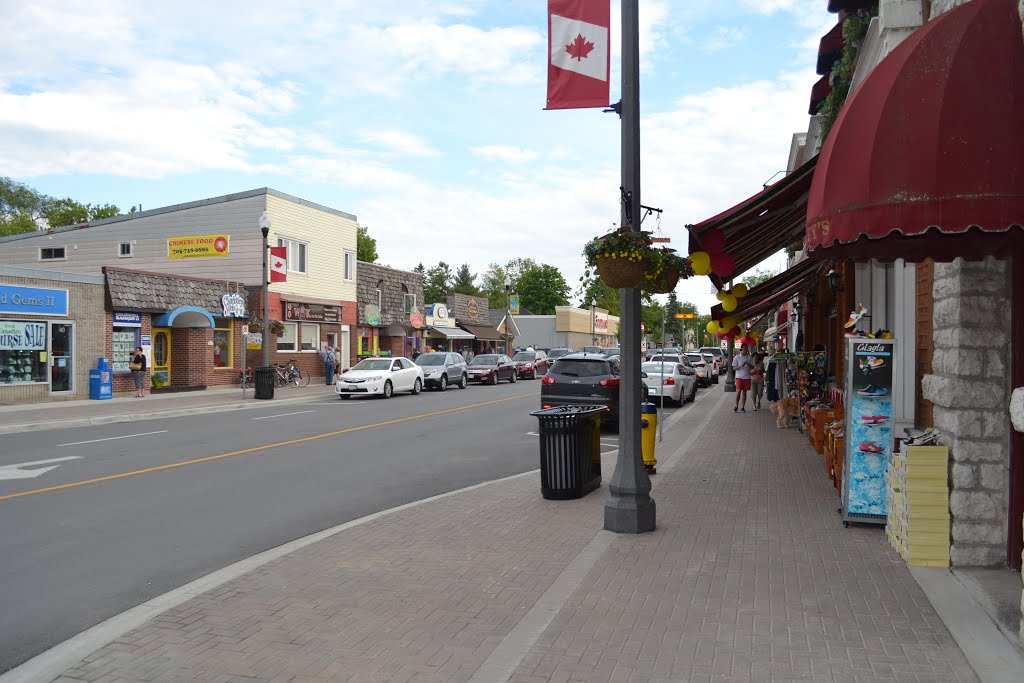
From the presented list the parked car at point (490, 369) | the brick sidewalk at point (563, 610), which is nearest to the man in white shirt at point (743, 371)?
the brick sidewalk at point (563, 610)

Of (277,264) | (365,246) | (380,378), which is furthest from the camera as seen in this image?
(365,246)

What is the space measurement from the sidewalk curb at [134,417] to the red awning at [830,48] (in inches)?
673

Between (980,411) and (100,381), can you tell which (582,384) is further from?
(100,381)

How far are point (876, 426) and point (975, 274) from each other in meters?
1.99

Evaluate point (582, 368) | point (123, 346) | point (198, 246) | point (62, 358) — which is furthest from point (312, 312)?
point (582, 368)

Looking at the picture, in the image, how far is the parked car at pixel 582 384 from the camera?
16562 millimetres

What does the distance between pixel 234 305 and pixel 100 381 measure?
694 cm

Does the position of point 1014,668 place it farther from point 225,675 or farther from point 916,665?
point 225,675

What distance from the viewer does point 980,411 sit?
6008 millimetres

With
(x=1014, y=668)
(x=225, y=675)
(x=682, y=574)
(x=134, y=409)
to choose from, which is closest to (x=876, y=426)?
(x=682, y=574)

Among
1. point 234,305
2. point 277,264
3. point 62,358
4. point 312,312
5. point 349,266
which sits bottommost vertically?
point 62,358

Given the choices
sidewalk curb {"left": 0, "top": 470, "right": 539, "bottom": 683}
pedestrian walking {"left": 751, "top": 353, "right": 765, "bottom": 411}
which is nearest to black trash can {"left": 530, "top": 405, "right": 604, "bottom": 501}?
sidewalk curb {"left": 0, "top": 470, "right": 539, "bottom": 683}

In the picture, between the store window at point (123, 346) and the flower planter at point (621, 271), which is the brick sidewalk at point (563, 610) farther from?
the store window at point (123, 346)

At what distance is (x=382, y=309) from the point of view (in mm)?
40719
